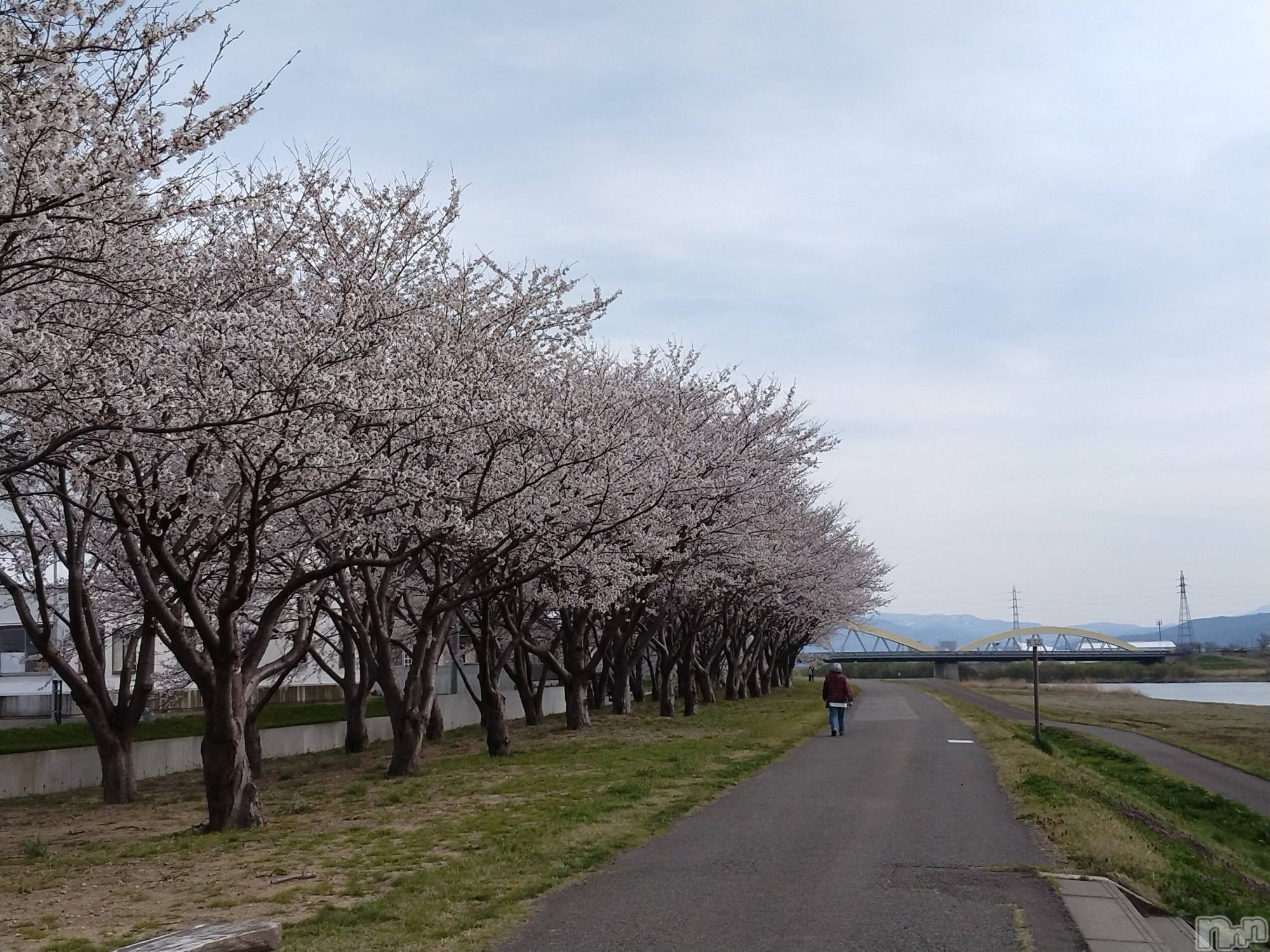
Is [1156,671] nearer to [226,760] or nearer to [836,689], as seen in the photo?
[836,689]

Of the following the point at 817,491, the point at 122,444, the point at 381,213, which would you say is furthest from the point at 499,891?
the point at 817,491

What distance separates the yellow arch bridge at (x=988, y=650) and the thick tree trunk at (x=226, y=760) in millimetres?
97499

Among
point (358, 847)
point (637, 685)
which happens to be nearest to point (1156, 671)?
point (637, 685)

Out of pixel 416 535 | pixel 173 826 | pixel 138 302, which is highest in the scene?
pixel 138 302

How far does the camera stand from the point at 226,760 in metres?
13.0

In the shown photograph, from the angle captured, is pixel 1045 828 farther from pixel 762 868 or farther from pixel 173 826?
pixel 173 826

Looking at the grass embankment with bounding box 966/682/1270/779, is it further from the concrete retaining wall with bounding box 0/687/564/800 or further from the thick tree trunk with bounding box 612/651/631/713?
the concrete retaining wall with bounding box 0/687/564/800

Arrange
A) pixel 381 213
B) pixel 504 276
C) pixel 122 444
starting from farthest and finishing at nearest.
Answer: pixel 504 276 < pixel 381 213 < pixel 122 444

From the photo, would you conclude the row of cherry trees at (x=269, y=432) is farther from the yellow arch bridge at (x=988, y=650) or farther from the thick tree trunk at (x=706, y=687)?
the yellow arch bridge at (x=988, y=650)

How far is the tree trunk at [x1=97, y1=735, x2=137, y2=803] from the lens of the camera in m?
17.1

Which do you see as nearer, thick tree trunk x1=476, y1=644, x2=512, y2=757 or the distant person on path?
thick tree trunk x1=476, y1=644, x2=512, y2=757

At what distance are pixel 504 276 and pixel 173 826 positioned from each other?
911cm

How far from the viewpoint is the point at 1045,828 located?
11469 millimetres

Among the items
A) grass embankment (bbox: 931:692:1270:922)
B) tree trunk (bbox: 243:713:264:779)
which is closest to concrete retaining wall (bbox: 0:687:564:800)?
tree trunk (bbox: 243:713:264:779)
